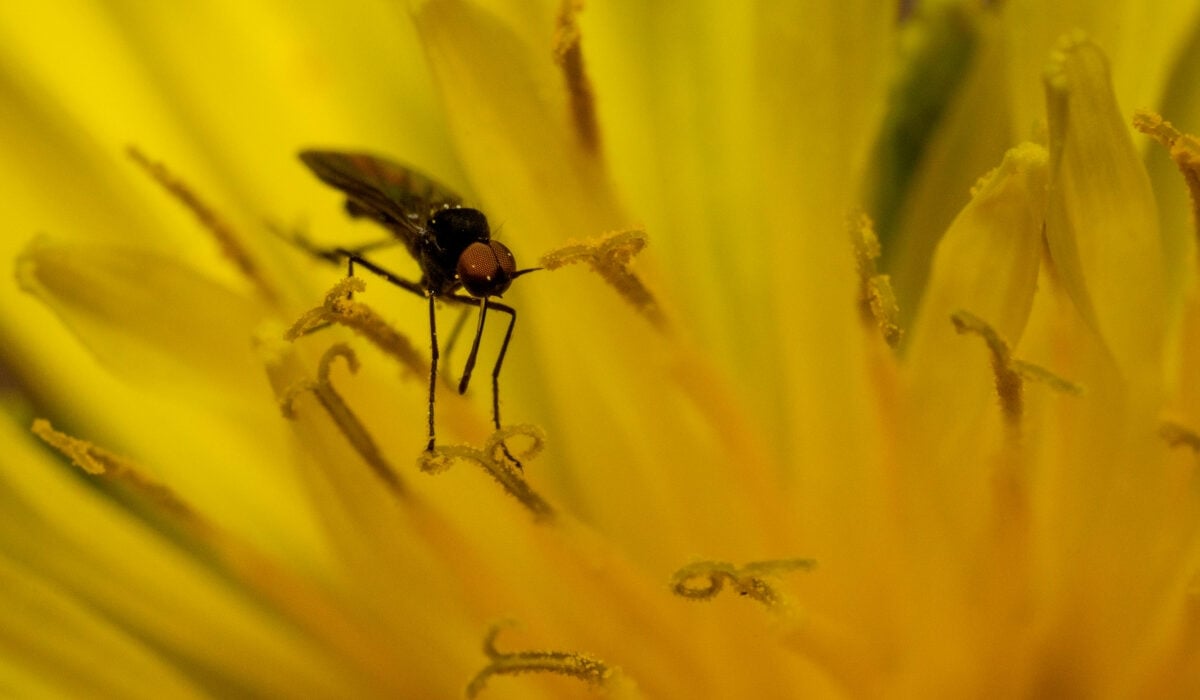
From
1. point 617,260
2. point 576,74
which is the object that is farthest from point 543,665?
point 576,74

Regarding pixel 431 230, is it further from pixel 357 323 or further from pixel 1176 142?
Answer: pixel 1176 142

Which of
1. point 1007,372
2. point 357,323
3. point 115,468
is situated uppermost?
point 1007,372

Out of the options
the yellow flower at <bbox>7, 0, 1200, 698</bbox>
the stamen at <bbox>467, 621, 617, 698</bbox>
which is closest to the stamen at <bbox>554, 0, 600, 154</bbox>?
the yellow flower at <bbox>7, 0, 1200, 698</bbox>

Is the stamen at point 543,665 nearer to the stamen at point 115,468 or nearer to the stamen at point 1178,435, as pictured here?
the stamen at point 115,468

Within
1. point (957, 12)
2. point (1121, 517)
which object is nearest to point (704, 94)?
point (957, 12)

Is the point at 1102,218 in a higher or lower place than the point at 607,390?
higher

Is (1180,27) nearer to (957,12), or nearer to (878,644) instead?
(957,12)

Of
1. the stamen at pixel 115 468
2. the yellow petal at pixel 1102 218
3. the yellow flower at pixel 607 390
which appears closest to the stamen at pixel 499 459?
the yellow flower at pixel 607 390
